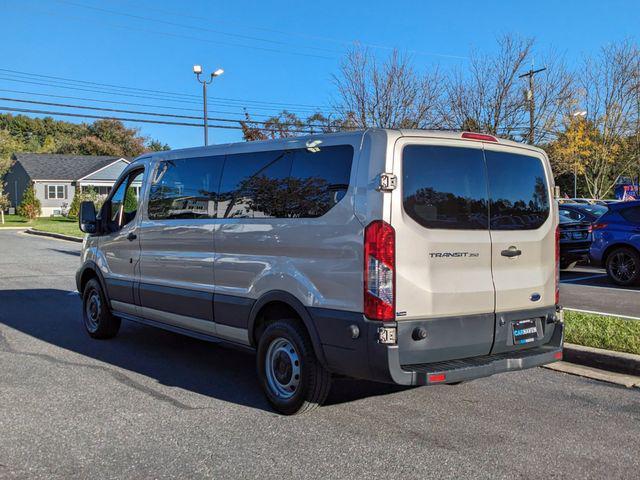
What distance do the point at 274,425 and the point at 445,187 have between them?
2.17 metres

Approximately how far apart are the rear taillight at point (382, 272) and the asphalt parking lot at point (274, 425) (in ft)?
3.09

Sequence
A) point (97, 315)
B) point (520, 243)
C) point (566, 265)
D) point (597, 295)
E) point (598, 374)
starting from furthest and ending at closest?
1. point (566, 265)
2. point (597, 295)
3. point (97, 315)
4. point (598, 374)
5. point (520, 243)

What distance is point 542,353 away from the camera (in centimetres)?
471

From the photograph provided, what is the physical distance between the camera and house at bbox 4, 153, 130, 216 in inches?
2141

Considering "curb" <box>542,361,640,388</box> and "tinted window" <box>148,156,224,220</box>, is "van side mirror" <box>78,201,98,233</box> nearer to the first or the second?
"tinted window" <box>148,156,224,220</box>

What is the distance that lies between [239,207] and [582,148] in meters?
29.6

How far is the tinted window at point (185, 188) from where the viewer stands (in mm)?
5516

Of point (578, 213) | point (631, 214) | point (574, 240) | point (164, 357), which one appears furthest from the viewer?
point (578, 213)

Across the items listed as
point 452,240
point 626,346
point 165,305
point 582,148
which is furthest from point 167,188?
point 582,148

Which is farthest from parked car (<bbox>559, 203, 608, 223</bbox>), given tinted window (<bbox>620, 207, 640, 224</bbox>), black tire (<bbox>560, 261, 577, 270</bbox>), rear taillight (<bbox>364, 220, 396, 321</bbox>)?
rear taillight (<bbox>364, 220, 396, 321</bbox>)

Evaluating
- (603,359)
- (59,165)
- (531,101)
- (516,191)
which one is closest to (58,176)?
(59,165)

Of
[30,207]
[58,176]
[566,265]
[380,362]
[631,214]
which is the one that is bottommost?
[566,265]

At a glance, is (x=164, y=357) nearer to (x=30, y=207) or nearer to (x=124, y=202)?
(x=124, y=202)

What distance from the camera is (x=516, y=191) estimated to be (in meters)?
4.78
